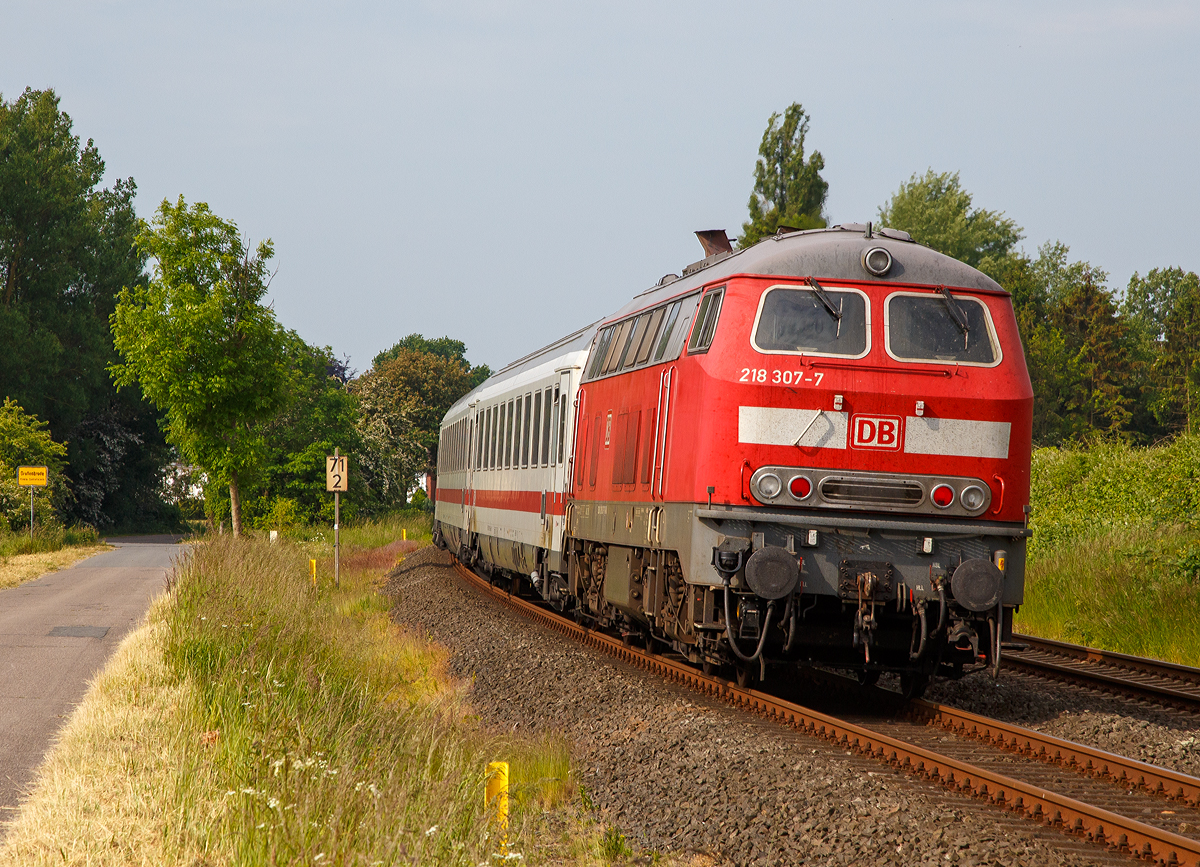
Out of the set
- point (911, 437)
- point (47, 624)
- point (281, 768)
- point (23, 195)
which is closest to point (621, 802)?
point (281, 768)

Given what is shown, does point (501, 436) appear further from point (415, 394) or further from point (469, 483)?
point (415, 394)

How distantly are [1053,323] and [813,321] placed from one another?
5711 cm

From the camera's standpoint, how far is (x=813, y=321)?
9055 mm

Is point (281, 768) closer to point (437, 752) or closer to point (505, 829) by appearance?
point (505, 829)

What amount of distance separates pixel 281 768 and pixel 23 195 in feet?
162

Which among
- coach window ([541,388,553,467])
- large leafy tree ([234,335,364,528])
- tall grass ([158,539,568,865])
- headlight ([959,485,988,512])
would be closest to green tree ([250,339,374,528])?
large leafy tree ([234,335,364,528])

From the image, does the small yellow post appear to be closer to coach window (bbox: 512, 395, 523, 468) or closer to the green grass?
the green grass

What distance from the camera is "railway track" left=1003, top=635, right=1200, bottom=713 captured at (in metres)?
9.97

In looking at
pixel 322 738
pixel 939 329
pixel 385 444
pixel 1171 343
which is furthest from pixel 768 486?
pixel 1171 343

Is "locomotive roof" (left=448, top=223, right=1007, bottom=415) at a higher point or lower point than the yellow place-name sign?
higher

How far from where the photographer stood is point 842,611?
29.6 feet

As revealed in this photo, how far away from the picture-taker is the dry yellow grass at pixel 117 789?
5.27 metres

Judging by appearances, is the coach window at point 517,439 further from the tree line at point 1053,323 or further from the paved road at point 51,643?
the tree line at point 1053,323

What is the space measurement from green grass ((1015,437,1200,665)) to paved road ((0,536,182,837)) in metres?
11.2
